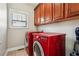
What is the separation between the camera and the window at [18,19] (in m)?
1.19

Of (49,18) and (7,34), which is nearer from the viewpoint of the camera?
(7,34)

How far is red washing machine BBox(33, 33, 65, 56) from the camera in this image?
42.7 inches

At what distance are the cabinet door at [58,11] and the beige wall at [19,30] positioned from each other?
0.92ft

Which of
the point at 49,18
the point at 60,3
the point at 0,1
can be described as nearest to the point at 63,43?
the point at 49,18

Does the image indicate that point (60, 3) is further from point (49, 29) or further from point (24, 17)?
point (24, 17)

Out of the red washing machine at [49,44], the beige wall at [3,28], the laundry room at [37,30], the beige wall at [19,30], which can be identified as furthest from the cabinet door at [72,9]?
the beige wall at [3,28]

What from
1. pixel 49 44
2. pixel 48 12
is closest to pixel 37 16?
pixel 48 12

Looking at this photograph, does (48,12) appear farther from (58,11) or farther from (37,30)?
(37,30)

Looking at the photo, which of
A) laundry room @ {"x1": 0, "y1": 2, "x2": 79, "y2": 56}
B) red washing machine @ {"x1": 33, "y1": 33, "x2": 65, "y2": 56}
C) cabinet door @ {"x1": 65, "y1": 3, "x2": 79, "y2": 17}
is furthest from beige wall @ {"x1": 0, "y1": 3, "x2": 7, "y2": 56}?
cabinet door @ {"x1": 65, "y1": 3, "x2": 79, "y2": 17}

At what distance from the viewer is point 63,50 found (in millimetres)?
1160

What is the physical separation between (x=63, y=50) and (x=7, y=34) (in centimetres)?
70

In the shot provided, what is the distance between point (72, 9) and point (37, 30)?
0.48 metres

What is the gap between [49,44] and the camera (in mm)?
1080

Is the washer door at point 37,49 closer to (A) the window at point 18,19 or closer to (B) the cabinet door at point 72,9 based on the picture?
(A) the window at point 18,19
